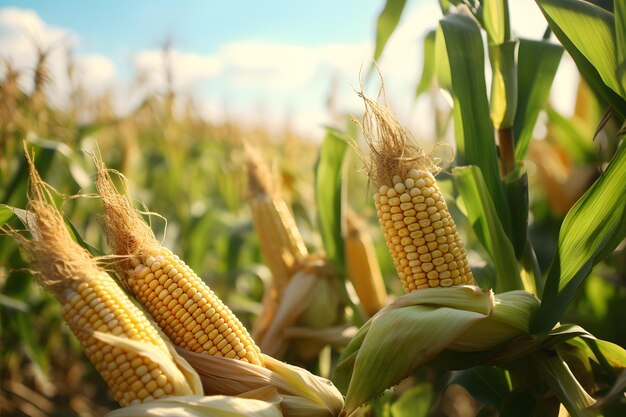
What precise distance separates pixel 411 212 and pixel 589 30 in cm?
74

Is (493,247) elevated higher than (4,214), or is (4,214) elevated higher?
(4,214)

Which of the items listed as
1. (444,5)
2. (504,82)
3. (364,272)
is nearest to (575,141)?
(364,272)

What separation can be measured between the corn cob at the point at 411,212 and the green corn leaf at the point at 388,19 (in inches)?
28.9

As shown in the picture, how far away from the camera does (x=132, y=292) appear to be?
61.9 inches

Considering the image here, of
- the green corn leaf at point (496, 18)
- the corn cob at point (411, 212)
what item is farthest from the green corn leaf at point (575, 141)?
the corn cob at point (411, 212)

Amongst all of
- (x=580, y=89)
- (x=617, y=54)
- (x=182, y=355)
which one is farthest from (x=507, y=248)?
(x=580, y=89)

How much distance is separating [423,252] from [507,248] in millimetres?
326

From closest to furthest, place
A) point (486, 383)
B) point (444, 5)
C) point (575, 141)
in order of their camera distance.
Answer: point (486, 383)
point (444, 5)
point (575, 141)

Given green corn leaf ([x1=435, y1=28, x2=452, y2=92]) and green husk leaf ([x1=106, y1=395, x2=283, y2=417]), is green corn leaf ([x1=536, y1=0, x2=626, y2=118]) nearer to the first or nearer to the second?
green corn leaf ([x1=435, y1=28, x2=452, y2=92])

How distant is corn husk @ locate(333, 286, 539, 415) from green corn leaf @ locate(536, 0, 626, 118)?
2.40 feet

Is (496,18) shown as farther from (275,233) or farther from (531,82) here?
(275,233)

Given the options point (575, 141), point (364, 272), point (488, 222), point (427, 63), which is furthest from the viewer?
point (575, 141)

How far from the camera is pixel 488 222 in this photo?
5.45ft

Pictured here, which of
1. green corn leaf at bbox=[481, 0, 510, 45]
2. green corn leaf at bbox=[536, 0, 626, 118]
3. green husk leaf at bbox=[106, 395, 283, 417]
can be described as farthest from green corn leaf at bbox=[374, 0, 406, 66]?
green husk leaf at bbox=[106, 395, 283, 417]
